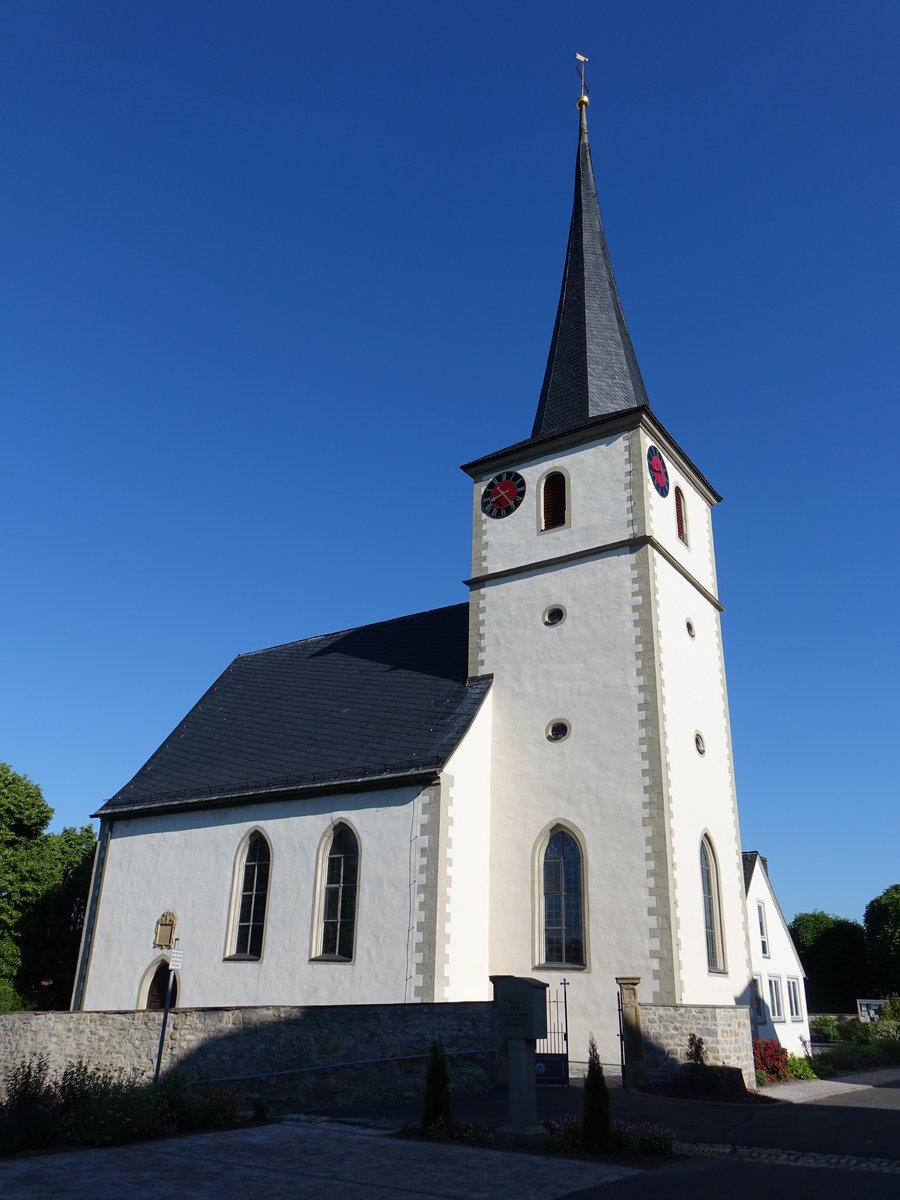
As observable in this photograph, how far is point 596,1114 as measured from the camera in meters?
9.53

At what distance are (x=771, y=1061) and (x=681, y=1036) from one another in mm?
4830

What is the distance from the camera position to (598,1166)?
876 centimetres

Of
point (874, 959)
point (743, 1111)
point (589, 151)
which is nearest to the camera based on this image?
point (743, 1111)

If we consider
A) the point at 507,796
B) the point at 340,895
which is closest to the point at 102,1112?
the point at 340,895

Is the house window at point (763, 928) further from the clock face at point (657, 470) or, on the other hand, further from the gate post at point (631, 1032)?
the gate post at point (631, 1032)

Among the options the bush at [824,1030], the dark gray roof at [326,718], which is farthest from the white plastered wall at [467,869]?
the bush at [824,1030]

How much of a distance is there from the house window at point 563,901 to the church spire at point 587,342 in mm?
9304

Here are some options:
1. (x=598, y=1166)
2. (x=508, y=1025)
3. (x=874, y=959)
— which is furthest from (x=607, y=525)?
(x=874, y=959)

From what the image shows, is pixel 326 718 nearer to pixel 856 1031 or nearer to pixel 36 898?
pixel 36 898

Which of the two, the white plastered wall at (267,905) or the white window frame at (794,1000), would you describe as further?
the white window frame at (794,1000)

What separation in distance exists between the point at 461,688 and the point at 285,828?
15.1ft

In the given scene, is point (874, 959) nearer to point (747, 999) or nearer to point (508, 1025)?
point (747, 999)

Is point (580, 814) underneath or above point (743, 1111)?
above

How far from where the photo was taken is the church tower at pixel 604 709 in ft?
53.9
